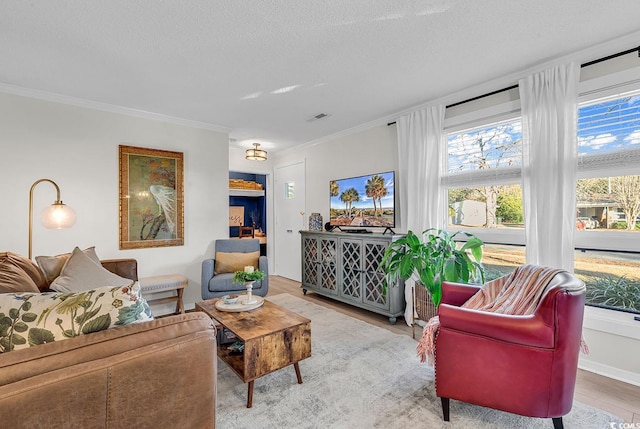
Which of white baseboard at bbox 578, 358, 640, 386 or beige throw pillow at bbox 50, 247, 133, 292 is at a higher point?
beige throw pillow at bbox 50, 247, 133, 292

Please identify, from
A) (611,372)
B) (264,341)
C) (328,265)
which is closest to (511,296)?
(611,372)

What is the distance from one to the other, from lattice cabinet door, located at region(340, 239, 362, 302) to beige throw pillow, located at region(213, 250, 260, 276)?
115 cm

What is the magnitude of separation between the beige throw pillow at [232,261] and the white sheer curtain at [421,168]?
6.42ft

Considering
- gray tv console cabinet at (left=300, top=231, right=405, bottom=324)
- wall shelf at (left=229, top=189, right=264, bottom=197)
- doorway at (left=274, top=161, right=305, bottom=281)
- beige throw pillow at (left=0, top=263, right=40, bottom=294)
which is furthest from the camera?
wall shelf at (left=229, top=189, right=264, bottom=197)

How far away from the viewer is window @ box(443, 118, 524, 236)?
2744 millimetres

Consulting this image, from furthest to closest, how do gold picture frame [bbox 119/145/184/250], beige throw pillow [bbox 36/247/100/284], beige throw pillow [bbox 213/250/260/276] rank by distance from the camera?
beige throw pillow [bbox 213/250/260/276] < gold picture frame [bbox 119/145/184/250] < beige throw pillow [bbox 36/247/100/284]

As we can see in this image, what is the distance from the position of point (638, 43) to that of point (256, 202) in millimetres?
6316

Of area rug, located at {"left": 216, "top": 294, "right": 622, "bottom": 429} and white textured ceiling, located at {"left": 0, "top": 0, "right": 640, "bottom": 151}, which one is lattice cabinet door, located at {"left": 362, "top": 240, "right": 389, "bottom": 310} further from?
white textured ceiling, located at {"left": 0, "top": 0, "right": 640, "bottom": 151}

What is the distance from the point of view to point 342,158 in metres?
4.43

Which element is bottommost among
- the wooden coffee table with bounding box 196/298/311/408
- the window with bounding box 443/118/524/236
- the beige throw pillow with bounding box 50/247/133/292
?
the wooden coffee table with bounding box 196/298/311/408

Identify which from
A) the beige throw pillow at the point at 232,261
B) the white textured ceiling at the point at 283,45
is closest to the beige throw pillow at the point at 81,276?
the beige throw pillow at the point at 232,261

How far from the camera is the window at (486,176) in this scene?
274 cm

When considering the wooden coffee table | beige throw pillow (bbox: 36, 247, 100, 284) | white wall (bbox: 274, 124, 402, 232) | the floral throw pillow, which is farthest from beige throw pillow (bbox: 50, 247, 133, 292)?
white wall (bbox: 274, 124, 402, 232)

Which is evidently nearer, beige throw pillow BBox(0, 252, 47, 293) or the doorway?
beige throw pillow BBox(0, 252, 47, 293)
